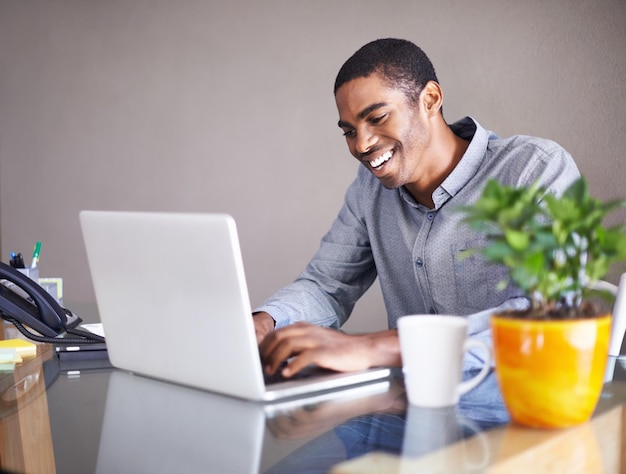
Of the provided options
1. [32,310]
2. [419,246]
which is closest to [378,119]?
[419,246]

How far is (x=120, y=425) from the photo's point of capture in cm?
102

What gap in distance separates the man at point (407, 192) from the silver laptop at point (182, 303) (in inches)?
11.9

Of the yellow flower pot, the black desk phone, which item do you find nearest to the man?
the black desk phone

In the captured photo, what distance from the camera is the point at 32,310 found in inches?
64.2

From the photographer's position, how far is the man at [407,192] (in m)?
1.69

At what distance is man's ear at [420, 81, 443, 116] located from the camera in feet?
5.96

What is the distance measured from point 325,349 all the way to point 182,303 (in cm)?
22

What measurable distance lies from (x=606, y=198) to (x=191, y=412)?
258cm

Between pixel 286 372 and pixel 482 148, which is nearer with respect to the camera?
pixel 286 372

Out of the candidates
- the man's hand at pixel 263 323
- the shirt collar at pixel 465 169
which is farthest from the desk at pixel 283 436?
the shirt collar at pixel 465 169

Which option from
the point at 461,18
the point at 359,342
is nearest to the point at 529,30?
the point at 461,18

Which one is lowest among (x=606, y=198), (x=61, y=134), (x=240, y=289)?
(x=606, y=198)

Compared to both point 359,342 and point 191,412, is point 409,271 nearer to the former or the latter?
point 359,342

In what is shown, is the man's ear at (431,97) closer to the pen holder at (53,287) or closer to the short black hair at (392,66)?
the short black hair at (392,66)
